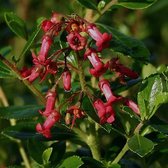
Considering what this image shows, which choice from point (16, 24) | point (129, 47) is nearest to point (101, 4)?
point (129, 47)

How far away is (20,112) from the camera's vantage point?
2170 millimetres

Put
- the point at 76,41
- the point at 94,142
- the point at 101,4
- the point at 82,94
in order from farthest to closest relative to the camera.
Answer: the point at 101,4, the point at 94,142, the point at 82,94, the point at 76,41

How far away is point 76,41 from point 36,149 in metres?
0.47

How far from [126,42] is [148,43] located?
2261 mm

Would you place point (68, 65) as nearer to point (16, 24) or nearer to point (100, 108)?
point (100, 108)

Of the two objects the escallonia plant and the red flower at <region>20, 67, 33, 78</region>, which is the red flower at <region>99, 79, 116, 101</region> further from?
the red flower at <region>20, 67, 33, 78</region>

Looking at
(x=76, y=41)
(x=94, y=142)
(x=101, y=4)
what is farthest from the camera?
(x=101, y=4)

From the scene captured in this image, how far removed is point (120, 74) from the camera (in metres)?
1.97

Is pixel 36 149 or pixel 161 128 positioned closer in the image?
pixel 161 128

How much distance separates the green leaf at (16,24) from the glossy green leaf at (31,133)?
0.33 meters

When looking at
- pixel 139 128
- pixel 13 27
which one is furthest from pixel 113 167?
pixel 13 27

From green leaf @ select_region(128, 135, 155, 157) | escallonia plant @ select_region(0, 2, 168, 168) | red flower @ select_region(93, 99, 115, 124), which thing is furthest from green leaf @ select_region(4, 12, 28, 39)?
green leaf @ select_region(128, 135, 155, 157)

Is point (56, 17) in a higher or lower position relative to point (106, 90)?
higher

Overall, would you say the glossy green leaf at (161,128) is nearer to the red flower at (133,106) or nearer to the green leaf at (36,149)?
the red flower at (133,106)
